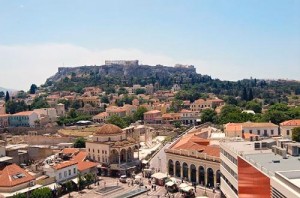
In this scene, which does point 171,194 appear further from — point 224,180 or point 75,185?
point 75,185

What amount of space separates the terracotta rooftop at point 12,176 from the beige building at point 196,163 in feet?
60.4

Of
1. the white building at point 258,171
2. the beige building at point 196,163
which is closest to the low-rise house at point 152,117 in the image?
the beige building at point 196,163

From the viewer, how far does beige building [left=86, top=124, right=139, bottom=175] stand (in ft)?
203

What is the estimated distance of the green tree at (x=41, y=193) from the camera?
45.5m

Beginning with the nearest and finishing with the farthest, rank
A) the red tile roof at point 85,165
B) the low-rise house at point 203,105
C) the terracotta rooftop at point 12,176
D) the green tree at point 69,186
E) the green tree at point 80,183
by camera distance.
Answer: the terracotta rooftop at point 12,176 → the green tree at point 69,186 → the green tree at point 80,183 → the red tile roof at point 85,165 → the low-rise house at point 203,105

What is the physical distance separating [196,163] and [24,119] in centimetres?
7202

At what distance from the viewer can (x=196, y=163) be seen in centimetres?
5356

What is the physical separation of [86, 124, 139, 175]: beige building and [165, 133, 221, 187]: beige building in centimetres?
761

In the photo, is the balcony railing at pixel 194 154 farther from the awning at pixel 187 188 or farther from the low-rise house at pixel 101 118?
the low-rise house at pixel 101 118

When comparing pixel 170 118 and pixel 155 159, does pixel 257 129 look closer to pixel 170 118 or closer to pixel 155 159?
pixel 155 159

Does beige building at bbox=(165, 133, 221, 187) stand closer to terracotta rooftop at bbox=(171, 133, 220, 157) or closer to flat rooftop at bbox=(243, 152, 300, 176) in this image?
terracotta rooftop at bbox=(171, 133, 220, 157)

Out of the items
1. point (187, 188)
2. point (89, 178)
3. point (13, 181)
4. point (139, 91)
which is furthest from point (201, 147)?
point (139, 91)

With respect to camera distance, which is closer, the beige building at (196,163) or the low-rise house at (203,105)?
the beige building at (196,163)

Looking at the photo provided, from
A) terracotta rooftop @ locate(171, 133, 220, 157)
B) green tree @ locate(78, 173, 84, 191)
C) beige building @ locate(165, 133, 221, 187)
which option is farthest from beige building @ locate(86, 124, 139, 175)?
terracotta rooftop @ locate(171, 133, 220, 157)
